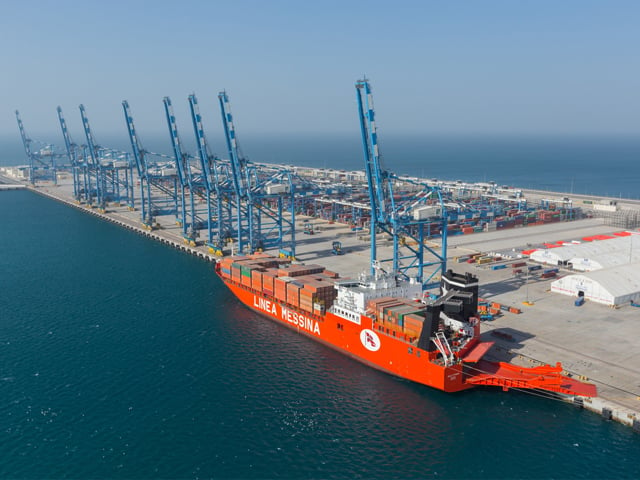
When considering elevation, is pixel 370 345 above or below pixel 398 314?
below

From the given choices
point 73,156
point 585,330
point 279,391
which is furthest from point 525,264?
point 73,156

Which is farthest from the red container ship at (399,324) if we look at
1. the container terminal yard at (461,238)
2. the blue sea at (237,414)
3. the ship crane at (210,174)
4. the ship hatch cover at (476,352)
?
the ship crane at (210,174)

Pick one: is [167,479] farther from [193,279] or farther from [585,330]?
[193,279]

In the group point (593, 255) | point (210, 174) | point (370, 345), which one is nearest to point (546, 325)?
point (370, 345)

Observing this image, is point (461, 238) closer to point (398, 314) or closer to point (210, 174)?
point (210, 174)

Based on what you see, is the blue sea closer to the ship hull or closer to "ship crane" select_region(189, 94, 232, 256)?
the ship hull

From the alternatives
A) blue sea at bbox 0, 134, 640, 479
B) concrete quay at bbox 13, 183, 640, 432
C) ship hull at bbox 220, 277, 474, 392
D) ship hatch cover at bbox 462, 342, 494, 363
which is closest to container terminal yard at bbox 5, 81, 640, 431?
concrete quay at bbox 13, 183, 640, 432

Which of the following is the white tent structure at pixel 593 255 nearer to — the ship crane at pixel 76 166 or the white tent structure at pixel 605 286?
the white tent structure at pixel 605 286
